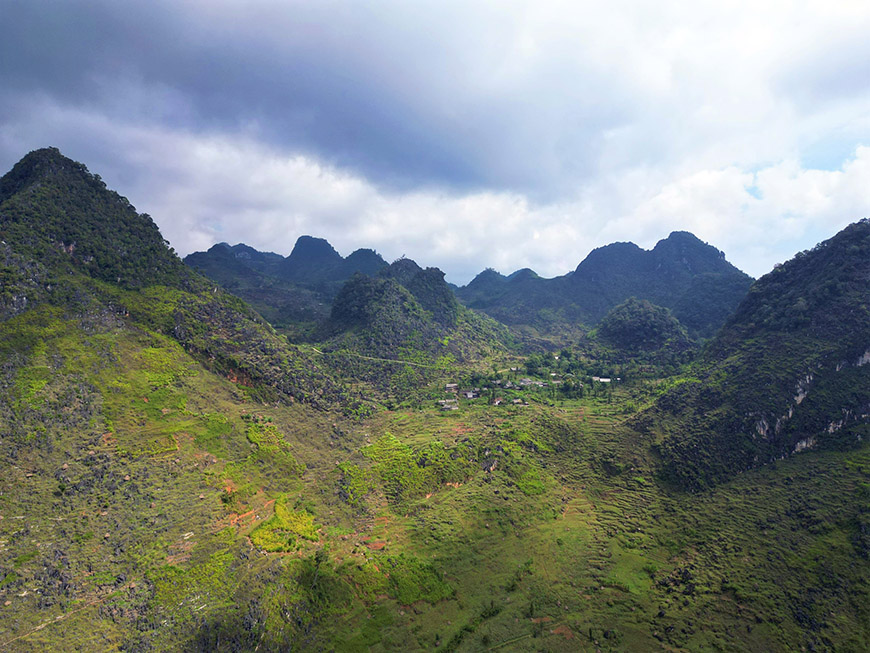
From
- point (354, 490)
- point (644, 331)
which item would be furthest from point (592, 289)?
point (354, 490)

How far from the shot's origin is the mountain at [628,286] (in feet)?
439

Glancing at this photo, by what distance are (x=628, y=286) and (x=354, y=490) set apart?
167m

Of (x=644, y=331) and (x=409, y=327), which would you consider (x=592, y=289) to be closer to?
(x=644, y=331)

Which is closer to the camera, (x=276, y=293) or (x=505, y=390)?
(x=505, y=390)

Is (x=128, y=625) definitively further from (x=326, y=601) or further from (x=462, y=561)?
(x=462, y=561)

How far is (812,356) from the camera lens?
4694cm

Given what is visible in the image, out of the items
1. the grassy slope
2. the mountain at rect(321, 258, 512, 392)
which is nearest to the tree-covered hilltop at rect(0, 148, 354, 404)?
the grassy slope

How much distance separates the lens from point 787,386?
150 ft

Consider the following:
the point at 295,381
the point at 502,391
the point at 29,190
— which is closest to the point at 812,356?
the point at 502,391

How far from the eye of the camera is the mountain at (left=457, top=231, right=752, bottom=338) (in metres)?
134

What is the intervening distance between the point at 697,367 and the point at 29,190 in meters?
104

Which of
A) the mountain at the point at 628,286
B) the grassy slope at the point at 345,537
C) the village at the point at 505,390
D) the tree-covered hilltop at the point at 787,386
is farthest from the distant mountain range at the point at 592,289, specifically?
the grassy slope at the point at 345,537

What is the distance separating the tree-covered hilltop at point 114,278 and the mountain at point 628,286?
11940cm

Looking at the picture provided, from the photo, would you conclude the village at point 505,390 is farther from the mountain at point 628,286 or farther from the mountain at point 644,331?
the mountain at point 628,286
